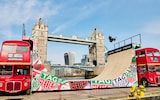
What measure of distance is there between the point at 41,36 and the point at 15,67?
80384 millimetres

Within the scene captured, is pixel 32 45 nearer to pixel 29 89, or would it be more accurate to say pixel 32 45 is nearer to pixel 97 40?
pixel 29 89

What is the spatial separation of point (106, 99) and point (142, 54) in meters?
12.5

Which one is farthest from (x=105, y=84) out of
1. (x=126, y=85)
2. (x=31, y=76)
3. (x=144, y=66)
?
(x=31, y=76)

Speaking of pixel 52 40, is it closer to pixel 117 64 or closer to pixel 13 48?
pixel 117 64

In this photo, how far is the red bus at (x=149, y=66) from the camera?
19.0 m

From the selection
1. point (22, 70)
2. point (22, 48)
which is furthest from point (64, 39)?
point (22, 70)

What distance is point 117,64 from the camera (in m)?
21.5

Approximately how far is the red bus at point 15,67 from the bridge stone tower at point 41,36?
236 feet

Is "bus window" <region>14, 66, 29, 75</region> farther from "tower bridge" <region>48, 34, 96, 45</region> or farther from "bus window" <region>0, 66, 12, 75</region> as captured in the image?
"tower bridge" <region>48, 34, 96, 45</region>

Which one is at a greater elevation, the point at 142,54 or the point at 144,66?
the point at 142,54

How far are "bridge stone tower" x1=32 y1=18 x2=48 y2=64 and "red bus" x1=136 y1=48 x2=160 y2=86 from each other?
2751 inches

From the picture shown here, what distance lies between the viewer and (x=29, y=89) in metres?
14.0

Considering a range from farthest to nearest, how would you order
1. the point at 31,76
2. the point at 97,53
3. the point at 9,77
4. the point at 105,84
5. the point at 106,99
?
the point at 97,53 < the point at 105,84 < the point at 31,76 < the point at 9,77 < the point at 106,99

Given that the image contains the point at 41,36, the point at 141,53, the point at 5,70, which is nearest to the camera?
the point at 5,70
